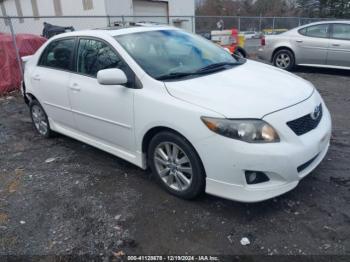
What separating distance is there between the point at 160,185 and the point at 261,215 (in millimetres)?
1114

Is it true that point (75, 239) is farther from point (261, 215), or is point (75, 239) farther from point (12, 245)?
point (261, 215)

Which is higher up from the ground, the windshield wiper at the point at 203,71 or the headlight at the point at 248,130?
the windshield wiper at the point at 203,71

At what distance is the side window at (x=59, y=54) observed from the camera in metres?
4.35

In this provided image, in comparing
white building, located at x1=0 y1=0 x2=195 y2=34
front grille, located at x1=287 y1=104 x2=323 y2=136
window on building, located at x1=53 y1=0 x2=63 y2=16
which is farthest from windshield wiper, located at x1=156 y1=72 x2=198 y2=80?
window on building, located at x1=53 y1=0 x2=63 y2=16

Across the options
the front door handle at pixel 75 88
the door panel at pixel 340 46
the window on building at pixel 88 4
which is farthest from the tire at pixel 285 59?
the window on building at pixel 88 4

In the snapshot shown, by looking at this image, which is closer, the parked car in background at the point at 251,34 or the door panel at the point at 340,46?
the door panel at the point at 340,46

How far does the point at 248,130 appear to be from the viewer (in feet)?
9.07

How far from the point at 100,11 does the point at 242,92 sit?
16359mm

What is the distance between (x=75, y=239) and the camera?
116 inches

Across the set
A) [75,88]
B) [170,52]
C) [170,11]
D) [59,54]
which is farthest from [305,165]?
[170,11]

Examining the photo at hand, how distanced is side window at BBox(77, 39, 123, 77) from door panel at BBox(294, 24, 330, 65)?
7.12 m

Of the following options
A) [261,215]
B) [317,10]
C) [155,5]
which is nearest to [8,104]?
[261,215]

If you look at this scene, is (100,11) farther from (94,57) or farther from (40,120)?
(94,57)

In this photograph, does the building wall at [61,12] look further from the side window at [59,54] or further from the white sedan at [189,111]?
the white sedan at [189,111]
